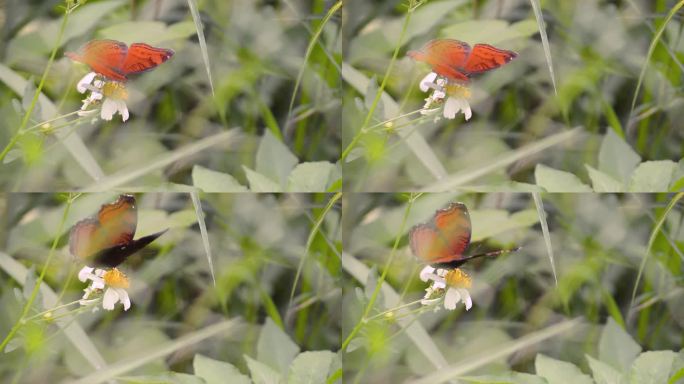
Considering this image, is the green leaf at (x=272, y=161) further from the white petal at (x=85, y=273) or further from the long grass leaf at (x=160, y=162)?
the white petal at (x=85, y=273)

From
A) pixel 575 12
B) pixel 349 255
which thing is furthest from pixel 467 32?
pixel 349 255

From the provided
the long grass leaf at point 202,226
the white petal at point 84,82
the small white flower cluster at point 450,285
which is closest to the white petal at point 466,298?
the small white flower cluster at point 450,285

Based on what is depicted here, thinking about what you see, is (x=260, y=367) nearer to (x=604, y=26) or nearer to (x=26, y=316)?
(x=26, y=316)

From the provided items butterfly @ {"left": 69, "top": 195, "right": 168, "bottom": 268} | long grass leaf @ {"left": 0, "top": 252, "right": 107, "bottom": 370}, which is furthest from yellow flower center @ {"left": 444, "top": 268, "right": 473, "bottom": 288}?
long grass leaf @ {"left": 0, "top": 252, "right": 107, "bottom": 370}

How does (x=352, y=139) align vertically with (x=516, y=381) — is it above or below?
above

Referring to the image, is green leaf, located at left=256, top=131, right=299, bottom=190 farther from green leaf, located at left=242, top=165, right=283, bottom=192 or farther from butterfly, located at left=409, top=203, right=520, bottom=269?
butterfly, located at left=409, top=203, right=520, bottom=269
